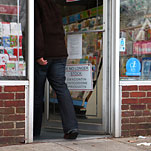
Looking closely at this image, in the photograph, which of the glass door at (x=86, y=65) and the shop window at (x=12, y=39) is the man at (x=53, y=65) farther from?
the glass door at (x=86, y=65)

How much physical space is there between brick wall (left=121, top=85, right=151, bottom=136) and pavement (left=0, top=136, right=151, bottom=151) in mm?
184

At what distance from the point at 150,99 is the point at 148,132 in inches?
19.8

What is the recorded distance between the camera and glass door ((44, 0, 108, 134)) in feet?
19.2

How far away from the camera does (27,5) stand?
4922 millimetres

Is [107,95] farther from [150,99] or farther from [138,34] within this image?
[138,34]

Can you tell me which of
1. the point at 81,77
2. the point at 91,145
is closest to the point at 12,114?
the point at 91,145

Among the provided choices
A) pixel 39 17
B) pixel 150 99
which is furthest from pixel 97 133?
pixel 39 17

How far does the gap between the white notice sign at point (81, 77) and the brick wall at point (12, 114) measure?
1.34m

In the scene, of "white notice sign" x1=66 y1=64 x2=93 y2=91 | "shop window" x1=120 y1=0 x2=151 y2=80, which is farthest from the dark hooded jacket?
"shop window" x1=120 y1=0 x2=151 y2=80

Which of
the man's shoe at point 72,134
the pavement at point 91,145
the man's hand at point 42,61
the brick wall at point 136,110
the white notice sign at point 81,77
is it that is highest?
the man's hand at point 42,61

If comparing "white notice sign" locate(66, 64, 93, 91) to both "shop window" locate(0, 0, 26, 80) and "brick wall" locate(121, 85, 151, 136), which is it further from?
"shop window" locate(0, 0, 26, 80)

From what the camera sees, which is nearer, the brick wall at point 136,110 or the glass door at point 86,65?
the brick wall at point 136,110

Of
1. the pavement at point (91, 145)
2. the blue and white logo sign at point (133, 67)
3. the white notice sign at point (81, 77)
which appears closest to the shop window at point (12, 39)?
the pavement at point (91, 145)

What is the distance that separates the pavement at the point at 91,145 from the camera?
15.2 feet
